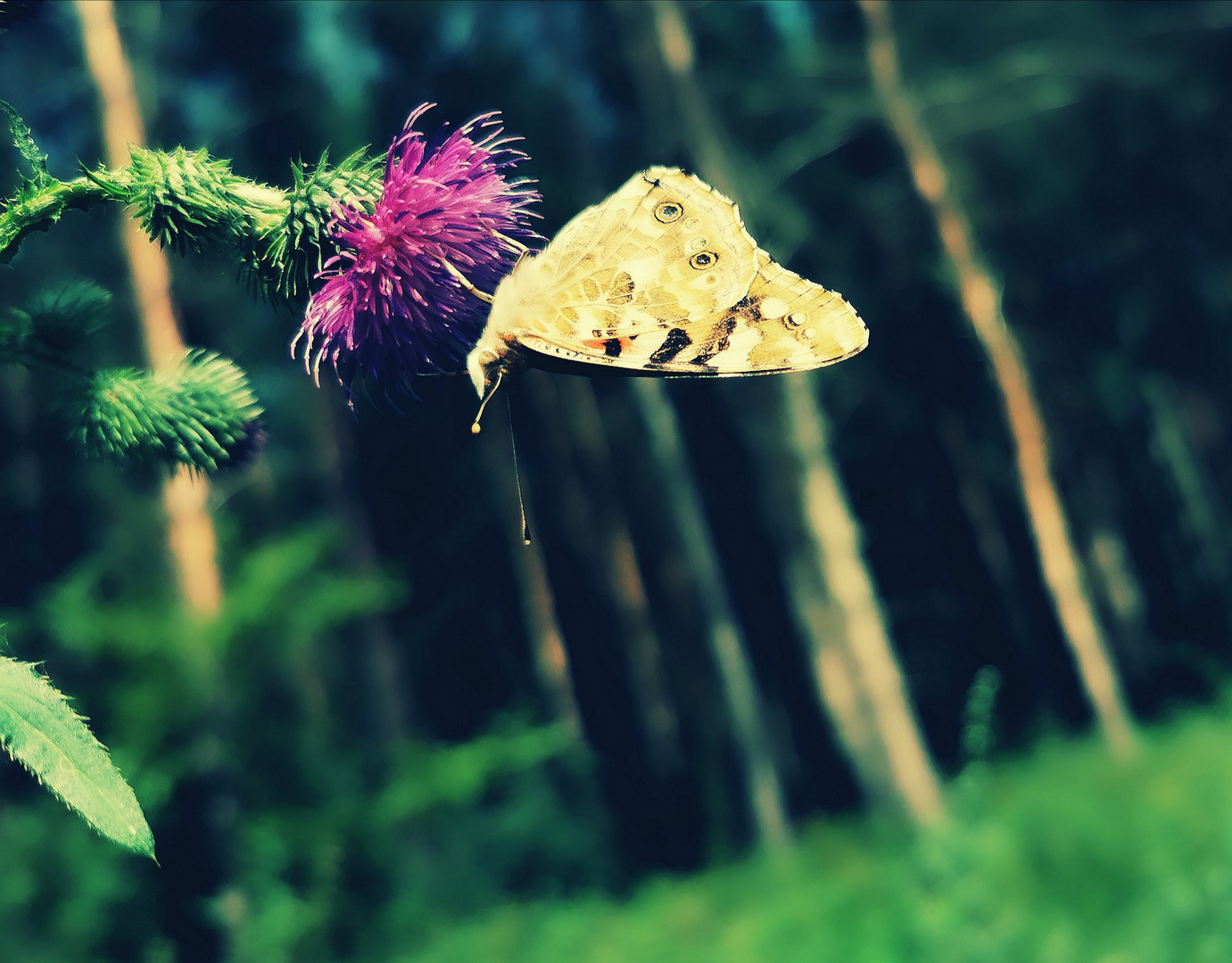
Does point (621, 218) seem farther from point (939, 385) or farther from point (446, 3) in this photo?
point (939, 385)

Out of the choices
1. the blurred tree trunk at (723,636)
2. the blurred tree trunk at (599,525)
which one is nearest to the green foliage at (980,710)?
the blurred tree trunk at (723,636)

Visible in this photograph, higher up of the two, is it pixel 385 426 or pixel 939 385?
pixel 385 426

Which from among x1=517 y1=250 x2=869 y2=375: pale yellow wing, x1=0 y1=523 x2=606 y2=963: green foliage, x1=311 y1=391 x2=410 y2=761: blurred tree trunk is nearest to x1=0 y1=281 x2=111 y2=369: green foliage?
x1=517 y1=250 x2=869 y2=375: pale yellow wing

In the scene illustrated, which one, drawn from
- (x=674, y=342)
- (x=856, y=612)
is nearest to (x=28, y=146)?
(x=674, y=342)

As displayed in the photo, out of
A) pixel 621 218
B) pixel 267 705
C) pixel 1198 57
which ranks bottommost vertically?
pixel 267 705

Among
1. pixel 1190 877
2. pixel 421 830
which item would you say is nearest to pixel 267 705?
pixel 421 830
